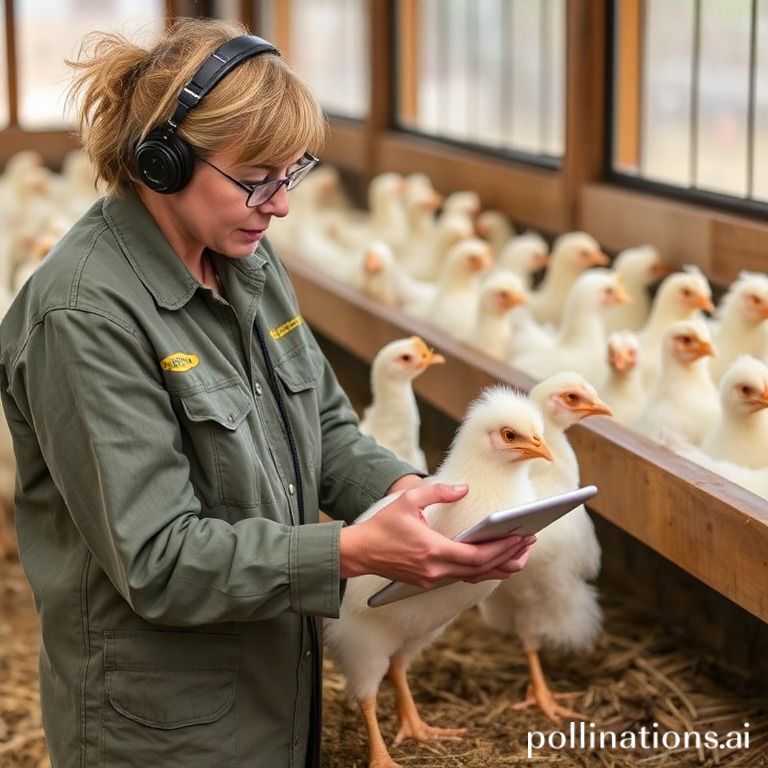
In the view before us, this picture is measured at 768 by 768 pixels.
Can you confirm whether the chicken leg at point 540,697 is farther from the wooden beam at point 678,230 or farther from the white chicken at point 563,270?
the white chicken at point 563,270

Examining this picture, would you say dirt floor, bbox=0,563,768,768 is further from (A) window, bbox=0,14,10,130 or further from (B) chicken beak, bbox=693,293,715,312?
(A) window, bbox=0,14,10,130

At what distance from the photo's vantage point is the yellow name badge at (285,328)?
2236 mm

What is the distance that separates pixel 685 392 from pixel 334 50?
596 cm

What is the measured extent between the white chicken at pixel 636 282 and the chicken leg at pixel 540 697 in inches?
71.6

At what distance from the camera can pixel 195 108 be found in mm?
1862

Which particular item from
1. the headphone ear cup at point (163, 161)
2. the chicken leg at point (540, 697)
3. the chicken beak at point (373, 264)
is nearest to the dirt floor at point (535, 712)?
the chicken leg at point (540, 697)

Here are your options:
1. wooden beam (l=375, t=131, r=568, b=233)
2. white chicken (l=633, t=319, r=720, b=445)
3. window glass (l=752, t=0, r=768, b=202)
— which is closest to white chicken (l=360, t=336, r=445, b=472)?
white chicken (l=633, t=319, r=720, b=445)

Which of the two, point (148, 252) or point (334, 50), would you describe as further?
point (334, 50)

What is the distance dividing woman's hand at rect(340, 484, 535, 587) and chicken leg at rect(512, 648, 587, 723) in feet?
4.36

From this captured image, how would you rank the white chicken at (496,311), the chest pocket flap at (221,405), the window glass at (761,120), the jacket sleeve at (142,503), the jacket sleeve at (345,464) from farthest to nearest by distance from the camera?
the window glass at (761,120)
the white chicken at (496,311)
the jacket sleeve at (345,464)
the chest pocket flap at (221,405)
the jacket sleeve at (142,503)

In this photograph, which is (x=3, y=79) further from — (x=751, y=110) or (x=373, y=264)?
(x=751, y=110)

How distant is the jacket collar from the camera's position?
1.96 metres

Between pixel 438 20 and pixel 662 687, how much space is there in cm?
495

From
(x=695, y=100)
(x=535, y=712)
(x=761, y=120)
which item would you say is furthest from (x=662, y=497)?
(x=695, y=100)
